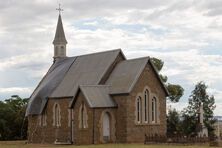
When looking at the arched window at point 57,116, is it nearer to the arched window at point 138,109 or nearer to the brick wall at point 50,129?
the brick wall at point 50,129

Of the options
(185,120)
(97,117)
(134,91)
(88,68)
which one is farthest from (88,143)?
(185,120)

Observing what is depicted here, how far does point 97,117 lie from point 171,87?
74.8 ft

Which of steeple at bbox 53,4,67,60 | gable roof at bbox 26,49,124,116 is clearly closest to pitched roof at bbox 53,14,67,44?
steeple at bbox 53,4,67,60

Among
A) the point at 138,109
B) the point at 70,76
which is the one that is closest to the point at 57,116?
the point at 70,76

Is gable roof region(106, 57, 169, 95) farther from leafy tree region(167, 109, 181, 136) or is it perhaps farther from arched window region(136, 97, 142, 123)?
leafy tree region(167, 109, 181, 136)

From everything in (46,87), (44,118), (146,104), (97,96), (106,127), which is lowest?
(106,127)

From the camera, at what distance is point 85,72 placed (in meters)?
64.6

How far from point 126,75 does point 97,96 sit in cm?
392

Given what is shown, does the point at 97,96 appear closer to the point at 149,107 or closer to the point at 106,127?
the point at 106,127

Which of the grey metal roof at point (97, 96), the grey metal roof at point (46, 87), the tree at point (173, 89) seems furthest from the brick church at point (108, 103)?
the tree at point (173, 89)

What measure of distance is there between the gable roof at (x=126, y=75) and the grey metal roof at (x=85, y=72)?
1.66 meters

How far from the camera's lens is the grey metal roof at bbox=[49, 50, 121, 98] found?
61.5 m

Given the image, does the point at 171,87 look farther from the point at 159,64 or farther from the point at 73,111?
the point at 73,111

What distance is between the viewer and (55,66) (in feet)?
247
